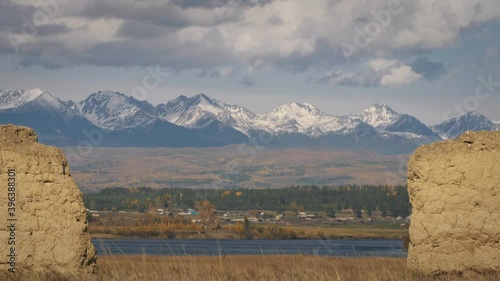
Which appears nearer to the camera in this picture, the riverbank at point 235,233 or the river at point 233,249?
the river at point 233,249

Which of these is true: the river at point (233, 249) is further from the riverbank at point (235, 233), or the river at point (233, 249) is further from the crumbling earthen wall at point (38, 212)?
the crumbling earthen wall at point (38, 212)

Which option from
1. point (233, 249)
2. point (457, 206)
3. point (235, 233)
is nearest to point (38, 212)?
point (457, 206)

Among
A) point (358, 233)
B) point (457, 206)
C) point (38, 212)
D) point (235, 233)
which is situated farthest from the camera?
point (358, 233)

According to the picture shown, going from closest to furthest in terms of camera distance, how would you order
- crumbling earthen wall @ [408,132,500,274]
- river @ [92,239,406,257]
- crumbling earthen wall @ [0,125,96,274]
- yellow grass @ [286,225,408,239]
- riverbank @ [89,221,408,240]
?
crumbling earthen wall @ [0,125,96,274] → crumbling earthen wall @ [408,132,500,274] → river @ [92,239,406,257] → riverbank @ [89,221,408,240] → yellow grass @ [286,225,408,239]

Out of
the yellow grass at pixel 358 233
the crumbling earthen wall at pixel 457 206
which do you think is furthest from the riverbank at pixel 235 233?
the crumbling earthen wall at pixel 457 206

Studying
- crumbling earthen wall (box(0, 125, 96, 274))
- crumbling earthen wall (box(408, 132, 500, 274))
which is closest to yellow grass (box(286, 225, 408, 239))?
crumbling earthen wall (box(408, 132, 500, 274))

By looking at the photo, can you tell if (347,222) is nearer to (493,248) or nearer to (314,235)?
(314,235)

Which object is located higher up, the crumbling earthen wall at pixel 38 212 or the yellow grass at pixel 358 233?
the crumbling earthen wall at pixel 38 212

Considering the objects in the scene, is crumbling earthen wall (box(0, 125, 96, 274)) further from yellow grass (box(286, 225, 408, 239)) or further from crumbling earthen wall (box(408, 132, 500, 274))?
yellow grass (box(286, 225, 408, 239))

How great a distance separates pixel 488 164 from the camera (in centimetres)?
2295

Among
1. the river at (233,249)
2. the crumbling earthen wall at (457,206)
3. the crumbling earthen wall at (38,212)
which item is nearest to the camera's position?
the crumbling earthen wall at (38,212)

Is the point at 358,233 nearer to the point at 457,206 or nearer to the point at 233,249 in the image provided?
the point at 233,249

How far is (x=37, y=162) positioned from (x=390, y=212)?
547ft

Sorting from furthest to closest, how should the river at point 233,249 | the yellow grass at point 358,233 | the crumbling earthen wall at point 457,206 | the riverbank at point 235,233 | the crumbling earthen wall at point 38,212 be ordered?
the yellow grass at point 358,233 → the riverbank at point 235,233 → the river at point 233,249 → the crumbling earthen wall at point 457,206 → the crumbling earthen wall at point 38,212
